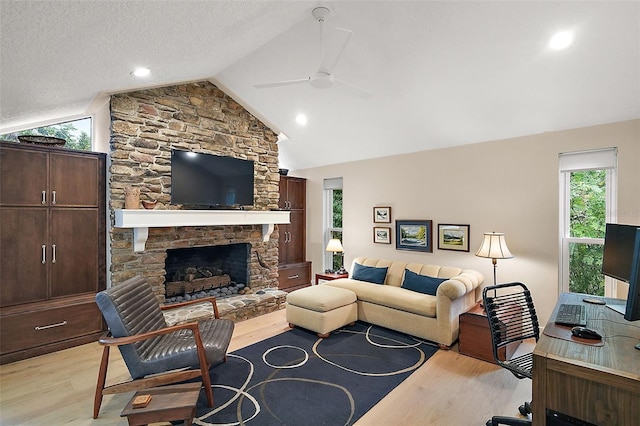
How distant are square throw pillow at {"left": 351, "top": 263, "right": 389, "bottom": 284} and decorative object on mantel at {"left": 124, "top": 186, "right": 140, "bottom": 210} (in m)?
3.13

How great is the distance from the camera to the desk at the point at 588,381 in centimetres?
140

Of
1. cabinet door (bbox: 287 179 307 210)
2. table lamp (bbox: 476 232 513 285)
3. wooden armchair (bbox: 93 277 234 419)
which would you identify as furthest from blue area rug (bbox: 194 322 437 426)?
cabinet door (bbox: 287 179 307 210)

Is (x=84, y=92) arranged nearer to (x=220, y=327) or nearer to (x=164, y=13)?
(x=164, y=13)

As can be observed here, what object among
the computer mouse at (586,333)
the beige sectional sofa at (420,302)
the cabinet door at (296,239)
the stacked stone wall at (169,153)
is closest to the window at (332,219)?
the cabinet door at (296,239)

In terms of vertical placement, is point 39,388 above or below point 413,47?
below

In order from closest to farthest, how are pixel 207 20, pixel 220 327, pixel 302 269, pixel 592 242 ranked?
1. pixel 207 20
2. pixel 220 327
3. pixel 592 242
4. pixel 302 269

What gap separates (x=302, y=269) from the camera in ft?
20.8

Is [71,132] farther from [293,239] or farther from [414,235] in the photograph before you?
[414,235]

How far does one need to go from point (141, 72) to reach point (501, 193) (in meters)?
4.45

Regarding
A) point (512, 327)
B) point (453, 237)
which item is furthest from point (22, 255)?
point (453, 237)

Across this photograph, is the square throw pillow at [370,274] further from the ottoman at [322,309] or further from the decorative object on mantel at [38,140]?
the decorative object on mantel at [38,140]

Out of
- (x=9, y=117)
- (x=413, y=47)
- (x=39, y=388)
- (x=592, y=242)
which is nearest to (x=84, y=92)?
(x=9, y=117)

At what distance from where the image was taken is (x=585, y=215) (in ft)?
11.8

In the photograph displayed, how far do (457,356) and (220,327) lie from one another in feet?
8.02
